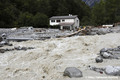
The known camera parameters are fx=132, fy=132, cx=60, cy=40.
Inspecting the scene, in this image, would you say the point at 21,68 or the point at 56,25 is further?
the point at 56,25

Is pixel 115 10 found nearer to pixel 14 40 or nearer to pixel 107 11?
pixel 107 11

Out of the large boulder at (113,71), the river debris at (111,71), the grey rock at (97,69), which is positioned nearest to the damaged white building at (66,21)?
the grey rock at (97,69)

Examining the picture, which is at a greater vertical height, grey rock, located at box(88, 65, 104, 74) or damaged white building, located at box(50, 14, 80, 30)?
damaged white building, located at box(50, 14, 80, 30)

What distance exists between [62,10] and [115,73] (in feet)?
119

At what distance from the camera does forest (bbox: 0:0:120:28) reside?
26.2 m

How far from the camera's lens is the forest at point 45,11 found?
2623cm

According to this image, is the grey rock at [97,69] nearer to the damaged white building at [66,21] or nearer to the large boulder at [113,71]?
the large boulder at [113,71]

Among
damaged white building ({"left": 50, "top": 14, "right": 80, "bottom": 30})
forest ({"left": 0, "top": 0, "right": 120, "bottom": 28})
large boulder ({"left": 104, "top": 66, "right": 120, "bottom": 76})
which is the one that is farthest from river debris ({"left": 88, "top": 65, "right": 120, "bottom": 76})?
forest ({"left": 0, "top": 0, "right": 120, "bottom": 28})

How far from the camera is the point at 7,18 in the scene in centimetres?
2550

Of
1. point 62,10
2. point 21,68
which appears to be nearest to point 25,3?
point 62,10

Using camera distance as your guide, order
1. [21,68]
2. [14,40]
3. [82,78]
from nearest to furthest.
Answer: [82,78] < [21,68] < [14,40]

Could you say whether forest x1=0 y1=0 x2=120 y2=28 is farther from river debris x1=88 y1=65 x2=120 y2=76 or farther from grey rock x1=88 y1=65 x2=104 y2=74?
river debris x1=88 y1=65 x2=120 y2=76

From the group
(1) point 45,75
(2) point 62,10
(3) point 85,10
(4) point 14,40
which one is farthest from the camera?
(3) point 85,10

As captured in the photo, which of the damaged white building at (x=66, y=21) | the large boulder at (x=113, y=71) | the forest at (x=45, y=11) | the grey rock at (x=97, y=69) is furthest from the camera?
the damaged white building at (x=66, y=21)
